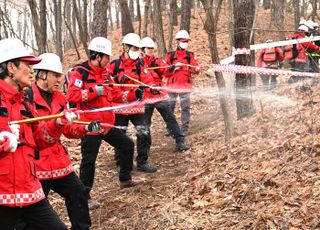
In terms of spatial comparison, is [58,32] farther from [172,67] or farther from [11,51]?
[11,51]

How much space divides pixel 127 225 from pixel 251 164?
1.92 metres

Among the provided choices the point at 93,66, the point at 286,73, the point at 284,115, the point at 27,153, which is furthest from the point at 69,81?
the point at 286,73

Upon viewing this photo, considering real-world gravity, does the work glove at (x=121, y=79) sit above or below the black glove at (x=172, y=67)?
below

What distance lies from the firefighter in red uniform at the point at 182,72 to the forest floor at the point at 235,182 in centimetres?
89

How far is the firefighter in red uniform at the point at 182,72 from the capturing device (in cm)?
1066

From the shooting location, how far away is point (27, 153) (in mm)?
3918

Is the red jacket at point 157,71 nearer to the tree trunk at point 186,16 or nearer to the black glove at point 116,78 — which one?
the black glove at point 116,78

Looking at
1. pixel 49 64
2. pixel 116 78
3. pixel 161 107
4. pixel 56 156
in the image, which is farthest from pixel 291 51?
pixel 56 156

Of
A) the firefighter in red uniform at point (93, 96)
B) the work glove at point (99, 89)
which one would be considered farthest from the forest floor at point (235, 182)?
the work glove at point (99, 89)

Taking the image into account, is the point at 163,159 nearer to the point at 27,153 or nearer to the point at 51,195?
the point at 51,195

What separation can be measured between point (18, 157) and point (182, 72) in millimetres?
7368

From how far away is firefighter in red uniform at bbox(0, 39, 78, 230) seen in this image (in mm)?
3734

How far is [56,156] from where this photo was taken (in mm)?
5109

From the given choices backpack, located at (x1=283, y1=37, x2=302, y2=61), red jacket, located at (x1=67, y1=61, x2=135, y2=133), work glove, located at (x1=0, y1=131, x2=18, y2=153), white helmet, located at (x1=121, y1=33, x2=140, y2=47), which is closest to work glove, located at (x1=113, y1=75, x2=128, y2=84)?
white helmet, located at (x1=121, y1=33, x2=140, y2=47)
